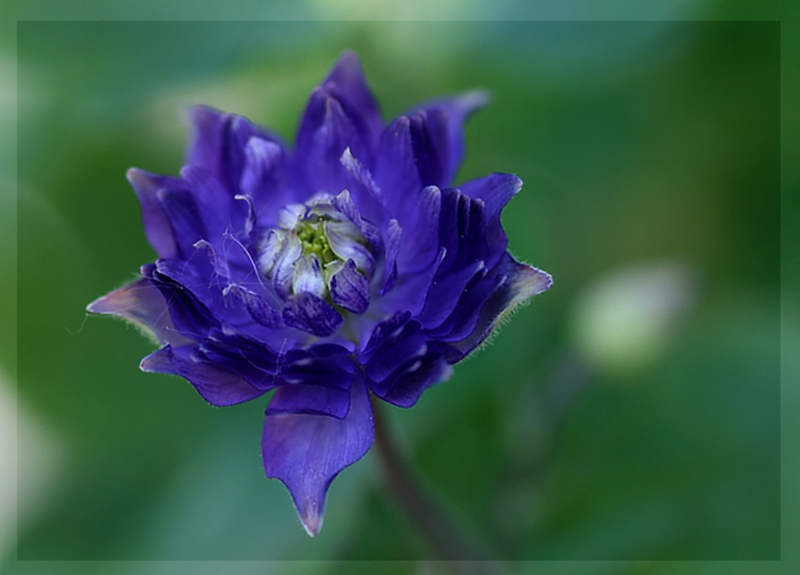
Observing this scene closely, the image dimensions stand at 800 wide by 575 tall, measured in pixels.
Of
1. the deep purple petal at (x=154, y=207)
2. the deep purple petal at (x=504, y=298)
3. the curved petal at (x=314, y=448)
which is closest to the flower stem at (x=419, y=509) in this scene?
the curved petal at (x=314, y=448)

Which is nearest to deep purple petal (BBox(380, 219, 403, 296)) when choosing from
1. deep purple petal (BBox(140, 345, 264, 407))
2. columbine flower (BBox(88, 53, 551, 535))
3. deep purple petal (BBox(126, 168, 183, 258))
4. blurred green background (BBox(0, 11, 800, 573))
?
columbine flower (BBox(88, 53, 551, 535))

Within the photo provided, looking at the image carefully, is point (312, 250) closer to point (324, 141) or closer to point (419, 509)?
point (324, 141)

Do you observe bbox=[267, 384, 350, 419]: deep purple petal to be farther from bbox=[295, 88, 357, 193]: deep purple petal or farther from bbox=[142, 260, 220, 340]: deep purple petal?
bbox=[295, 88, 357, 193]: deep purple petal

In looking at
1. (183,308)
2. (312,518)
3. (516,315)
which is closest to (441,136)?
(183,308)

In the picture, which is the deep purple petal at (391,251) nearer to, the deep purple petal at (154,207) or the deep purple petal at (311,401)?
the deep purple petal at (311,401)

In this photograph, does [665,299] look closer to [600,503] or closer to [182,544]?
[600,503]

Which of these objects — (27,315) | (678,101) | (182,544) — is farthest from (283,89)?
(182,544)
